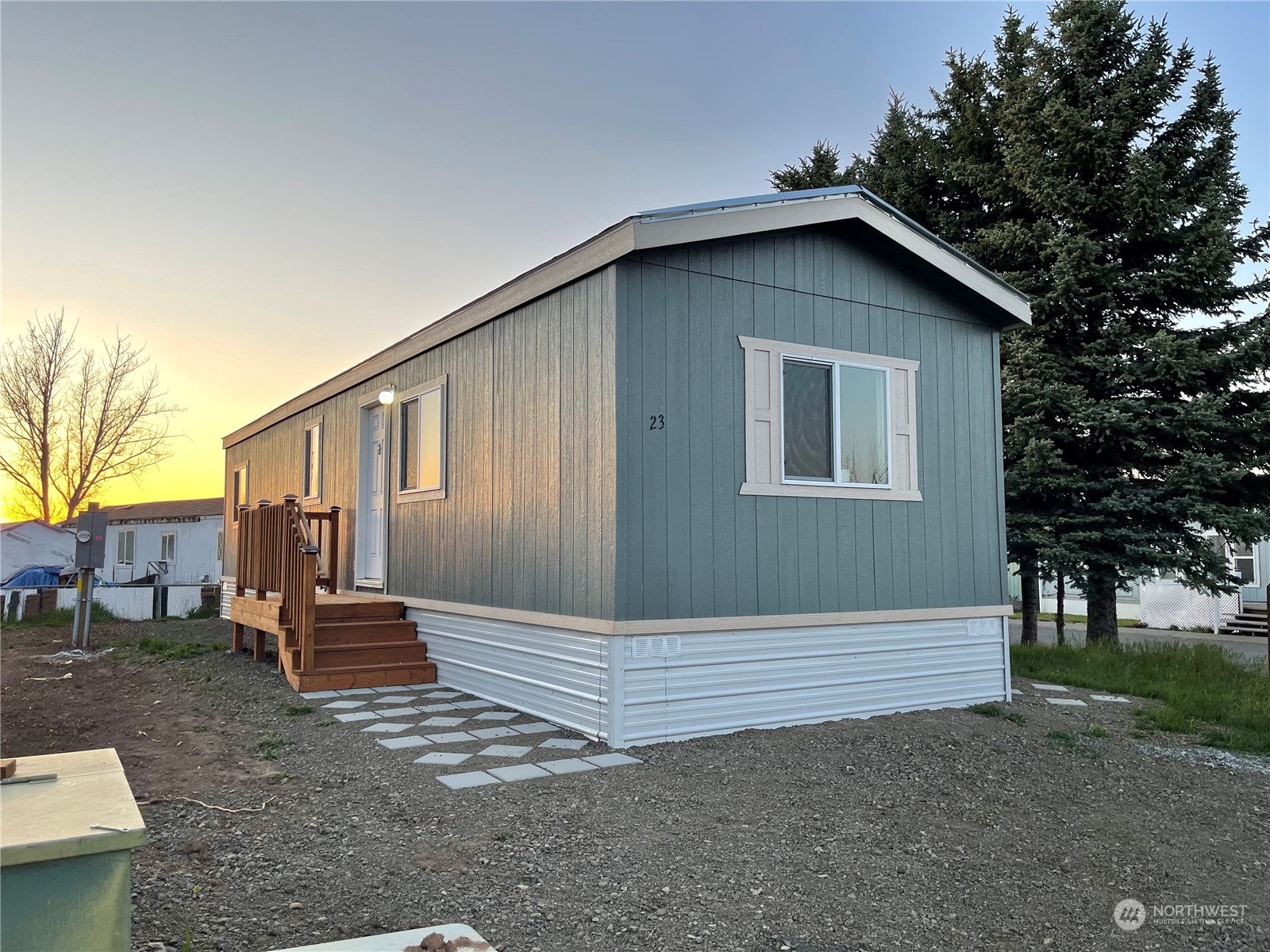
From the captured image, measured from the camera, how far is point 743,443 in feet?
19.6

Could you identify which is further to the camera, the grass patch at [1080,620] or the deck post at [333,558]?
the grass patch at [1080,620]

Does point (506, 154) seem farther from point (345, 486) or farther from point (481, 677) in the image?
point (481, 677)

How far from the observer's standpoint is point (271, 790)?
4379 mm

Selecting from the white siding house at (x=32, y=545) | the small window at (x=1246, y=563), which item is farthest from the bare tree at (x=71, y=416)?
the small window at (x=1246, y=563)

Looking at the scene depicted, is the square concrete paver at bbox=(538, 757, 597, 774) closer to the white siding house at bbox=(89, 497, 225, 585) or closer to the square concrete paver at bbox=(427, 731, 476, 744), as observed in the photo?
the square concrete paver at bbox=(427, 731, 476, 744)

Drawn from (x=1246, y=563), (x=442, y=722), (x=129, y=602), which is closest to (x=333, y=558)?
(x=442, y=722)

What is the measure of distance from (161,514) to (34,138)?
28.1 m

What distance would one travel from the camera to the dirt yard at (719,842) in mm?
2873

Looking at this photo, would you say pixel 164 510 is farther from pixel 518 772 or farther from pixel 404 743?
pixel 518 772

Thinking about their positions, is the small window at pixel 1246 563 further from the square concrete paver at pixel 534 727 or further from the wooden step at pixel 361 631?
the square concrete paver at pixel 534 727

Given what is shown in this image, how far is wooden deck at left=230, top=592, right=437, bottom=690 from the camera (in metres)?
7.35

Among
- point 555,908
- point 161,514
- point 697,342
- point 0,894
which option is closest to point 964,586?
point 697,342

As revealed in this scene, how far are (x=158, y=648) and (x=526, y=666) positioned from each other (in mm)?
6354

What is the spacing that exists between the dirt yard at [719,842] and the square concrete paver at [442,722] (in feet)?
1.89
